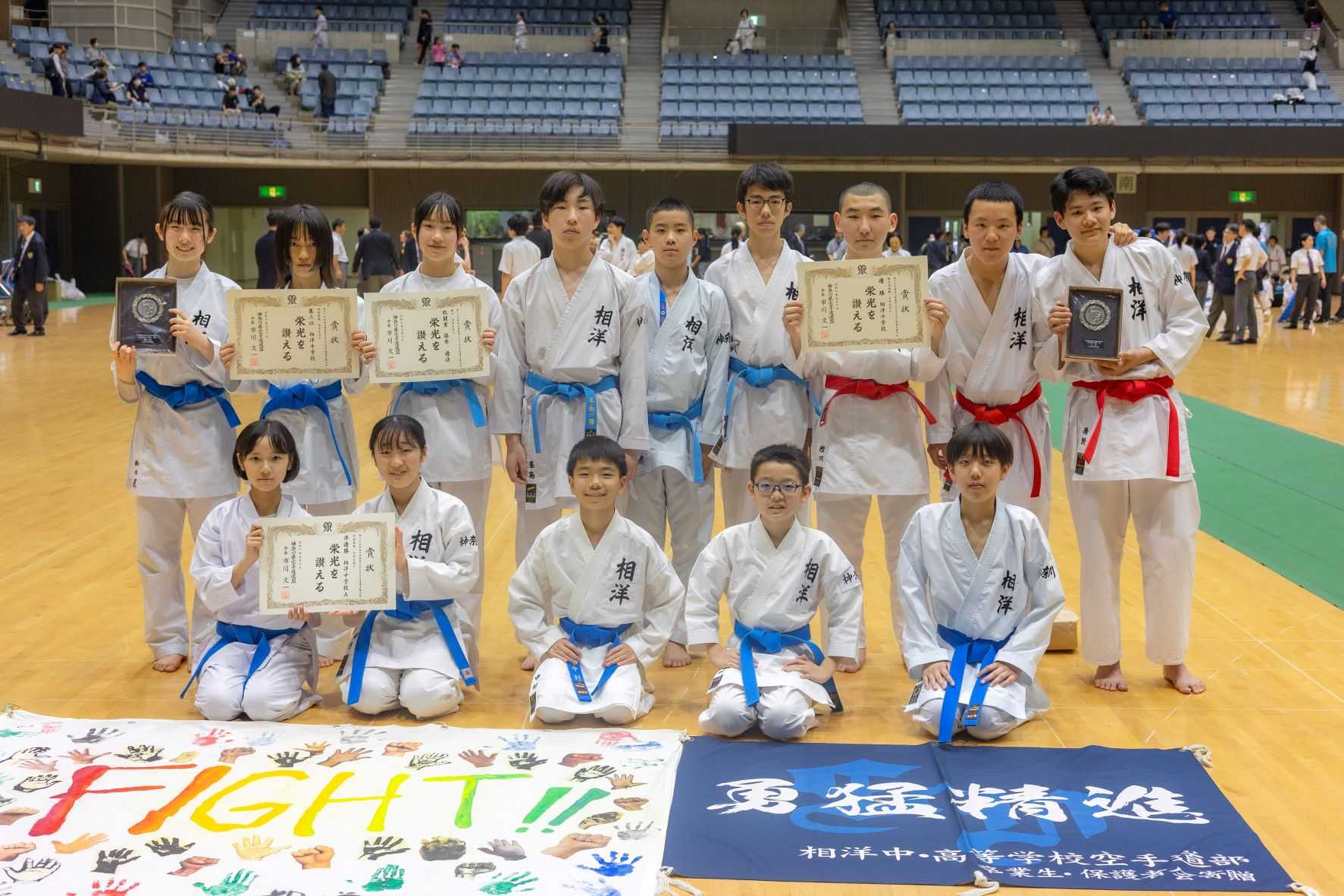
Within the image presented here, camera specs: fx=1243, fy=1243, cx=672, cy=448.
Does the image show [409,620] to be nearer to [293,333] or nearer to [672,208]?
[293,333]

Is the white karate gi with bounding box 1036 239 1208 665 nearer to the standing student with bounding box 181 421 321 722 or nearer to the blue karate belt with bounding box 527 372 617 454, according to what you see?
the blue karate belt with bounding box 527 372 617 454

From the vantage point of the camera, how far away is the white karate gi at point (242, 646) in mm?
3916

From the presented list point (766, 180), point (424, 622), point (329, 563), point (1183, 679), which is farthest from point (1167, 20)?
point (329, 563)

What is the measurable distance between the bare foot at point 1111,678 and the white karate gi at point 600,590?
4.81ft

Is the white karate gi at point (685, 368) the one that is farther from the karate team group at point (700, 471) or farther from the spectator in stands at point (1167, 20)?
the spectator in stands at point (1167, 20)

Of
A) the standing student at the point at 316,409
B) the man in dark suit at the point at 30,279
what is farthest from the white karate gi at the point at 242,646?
the man in dark suit at the point at 30,279

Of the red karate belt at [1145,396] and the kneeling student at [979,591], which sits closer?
the kneeling student at [979,591]

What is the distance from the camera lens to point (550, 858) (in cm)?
296

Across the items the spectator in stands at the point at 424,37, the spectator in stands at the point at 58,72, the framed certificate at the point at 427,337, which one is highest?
the spectator in stands at the point at 424,37

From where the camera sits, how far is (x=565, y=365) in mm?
4453

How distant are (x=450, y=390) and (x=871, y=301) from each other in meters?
1.53

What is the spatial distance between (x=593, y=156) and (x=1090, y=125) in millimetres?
8743

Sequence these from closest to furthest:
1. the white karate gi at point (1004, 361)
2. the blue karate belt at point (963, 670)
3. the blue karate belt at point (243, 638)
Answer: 1. the blue karate belt at point (963, 670)
2. the blue karate belt at point (243, 638)
3. the white karate gi at point (1004, 361)

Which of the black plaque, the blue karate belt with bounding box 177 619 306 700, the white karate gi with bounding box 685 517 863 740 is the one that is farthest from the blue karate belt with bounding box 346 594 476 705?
the black plaque
